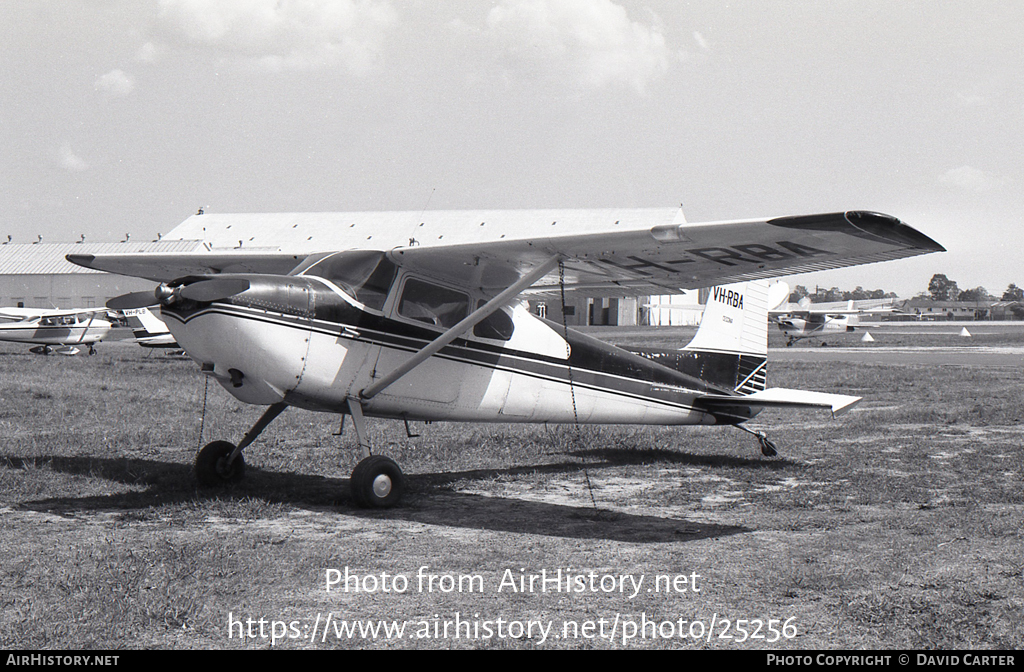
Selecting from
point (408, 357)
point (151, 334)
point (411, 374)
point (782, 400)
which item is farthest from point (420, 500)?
point (151, 334)

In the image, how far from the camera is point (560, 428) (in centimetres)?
1133

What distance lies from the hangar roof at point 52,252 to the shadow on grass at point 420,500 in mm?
53307

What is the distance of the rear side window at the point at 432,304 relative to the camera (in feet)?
23.9

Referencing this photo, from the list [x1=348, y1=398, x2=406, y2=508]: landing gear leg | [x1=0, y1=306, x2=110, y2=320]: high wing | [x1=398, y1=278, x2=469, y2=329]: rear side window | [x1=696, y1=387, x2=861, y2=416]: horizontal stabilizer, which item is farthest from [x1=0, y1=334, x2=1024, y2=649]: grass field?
[x1=0, y1=306, x2=110, y2=320]: high wing

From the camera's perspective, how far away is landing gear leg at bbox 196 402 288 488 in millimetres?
7523

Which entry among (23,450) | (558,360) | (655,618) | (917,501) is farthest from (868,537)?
(23,450)

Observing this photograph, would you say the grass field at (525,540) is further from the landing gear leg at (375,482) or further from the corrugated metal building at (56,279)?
the corrugated metal building at (56,279)

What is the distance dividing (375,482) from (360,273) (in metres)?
1.71

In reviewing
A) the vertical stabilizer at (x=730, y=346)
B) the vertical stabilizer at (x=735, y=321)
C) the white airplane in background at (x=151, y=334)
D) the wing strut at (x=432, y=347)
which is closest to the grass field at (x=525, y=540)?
the vertical stabilizer at (x=730, y=346)

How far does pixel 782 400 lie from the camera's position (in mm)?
8914

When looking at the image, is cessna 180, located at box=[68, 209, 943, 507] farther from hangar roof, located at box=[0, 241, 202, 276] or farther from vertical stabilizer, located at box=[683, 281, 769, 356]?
hangar roof, located at box=[0, 241, 202, 276]

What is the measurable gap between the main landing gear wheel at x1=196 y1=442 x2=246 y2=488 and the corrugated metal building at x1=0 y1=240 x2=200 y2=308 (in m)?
49.5
